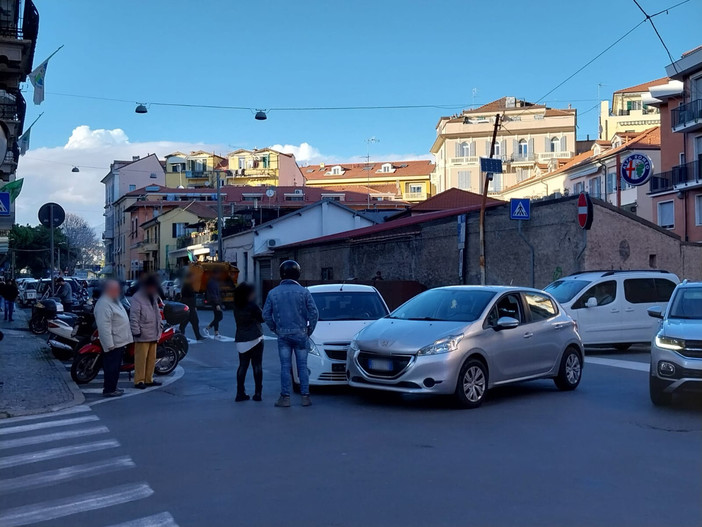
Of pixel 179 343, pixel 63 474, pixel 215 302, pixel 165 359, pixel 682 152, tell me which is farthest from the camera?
pixel 682 152

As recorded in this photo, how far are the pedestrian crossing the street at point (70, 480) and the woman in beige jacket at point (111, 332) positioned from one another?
2.09 meters

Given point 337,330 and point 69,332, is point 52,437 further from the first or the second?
point 69,332

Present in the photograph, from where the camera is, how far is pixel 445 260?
100ft

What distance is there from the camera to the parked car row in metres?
9.73

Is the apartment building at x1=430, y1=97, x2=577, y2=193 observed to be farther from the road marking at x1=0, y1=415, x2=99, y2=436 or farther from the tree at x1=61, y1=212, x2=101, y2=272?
the road marking at x1=0, y1=415, x2=99, y2=436

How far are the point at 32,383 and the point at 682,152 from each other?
43.3m

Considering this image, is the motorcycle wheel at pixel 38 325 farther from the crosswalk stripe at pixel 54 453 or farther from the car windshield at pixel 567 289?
the crosswalk stripe at pixel 54 453

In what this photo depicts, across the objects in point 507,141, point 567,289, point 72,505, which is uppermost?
point 507,141

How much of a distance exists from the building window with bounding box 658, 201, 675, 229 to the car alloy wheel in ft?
138

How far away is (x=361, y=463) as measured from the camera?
707 cm

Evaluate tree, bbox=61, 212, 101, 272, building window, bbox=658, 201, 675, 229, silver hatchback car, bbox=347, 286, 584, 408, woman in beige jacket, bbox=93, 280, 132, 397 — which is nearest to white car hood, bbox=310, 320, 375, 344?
silver hatchback car, bbox=347, 286, 584, 408

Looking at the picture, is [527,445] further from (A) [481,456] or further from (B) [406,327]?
(B) [406,327]

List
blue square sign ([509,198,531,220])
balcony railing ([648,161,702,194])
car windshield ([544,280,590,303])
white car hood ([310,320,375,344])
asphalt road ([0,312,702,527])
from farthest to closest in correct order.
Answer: balcony railing ([648,161,702,194]), blue square sign ([509,198,531,220]), car windshield ([544,280,590,303]), white car hood ([310,320,375,344]), asphalt road ([0,312,702,527])

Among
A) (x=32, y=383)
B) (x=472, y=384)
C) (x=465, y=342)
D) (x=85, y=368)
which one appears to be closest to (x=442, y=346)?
(x=465, y=342)
